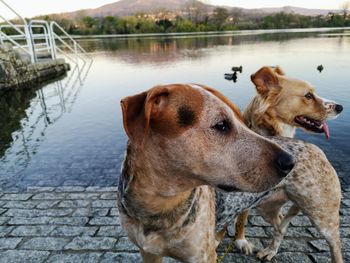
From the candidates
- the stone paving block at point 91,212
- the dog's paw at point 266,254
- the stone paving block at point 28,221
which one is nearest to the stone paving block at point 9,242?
the stone paving block at point 28,221

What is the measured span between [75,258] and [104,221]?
0.90 m

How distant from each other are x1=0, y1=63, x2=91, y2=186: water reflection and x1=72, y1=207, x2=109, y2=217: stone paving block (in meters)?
2.69

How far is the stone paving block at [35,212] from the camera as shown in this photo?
5098 mm

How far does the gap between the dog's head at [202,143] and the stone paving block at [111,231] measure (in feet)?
8.42

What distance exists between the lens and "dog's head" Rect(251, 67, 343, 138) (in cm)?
438

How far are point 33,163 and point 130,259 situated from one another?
5073mm

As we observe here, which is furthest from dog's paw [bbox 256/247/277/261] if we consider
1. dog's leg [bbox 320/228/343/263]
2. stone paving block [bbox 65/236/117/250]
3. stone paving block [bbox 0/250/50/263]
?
stone paving block [bbox 0/250/50/263]

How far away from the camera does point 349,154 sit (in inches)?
314

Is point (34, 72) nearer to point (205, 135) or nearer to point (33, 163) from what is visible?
point (33, 163)

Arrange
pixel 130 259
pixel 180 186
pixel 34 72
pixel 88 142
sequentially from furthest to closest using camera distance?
pixel 34 72
pixel 88 142
pixel 130 259
pixel 180 186

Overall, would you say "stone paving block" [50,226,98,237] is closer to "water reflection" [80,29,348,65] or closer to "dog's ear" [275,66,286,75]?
"dog's ear" [275,66,286,75]

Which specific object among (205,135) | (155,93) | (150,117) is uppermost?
(155,93)

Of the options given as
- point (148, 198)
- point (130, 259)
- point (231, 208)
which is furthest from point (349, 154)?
point (148, 198)

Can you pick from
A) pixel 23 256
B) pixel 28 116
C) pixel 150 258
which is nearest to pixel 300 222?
pixel 150 258
